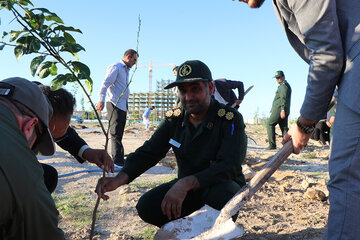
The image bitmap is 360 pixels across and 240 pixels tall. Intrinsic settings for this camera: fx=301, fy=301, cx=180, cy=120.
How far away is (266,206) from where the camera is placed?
325 centimetres

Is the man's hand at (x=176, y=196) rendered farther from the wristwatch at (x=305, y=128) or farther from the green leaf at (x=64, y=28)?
the green leaf at (x=64, y=28)

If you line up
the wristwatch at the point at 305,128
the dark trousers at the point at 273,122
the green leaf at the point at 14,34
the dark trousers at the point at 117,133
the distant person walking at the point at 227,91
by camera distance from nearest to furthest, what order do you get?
the green leaf at the point at 14,34 → the wristwatch at the point at 305,128 → the dark trousers at the point at 117,133 → the distant person walking at the point at 227,91 → the dark trousers at the point at 273,122

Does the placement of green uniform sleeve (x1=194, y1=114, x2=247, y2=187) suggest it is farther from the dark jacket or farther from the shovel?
the dark jacket

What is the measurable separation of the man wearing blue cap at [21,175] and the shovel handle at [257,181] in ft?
3.80

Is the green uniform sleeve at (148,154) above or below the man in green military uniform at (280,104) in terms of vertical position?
above

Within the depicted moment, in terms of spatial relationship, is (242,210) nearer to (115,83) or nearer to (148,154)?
(148,154)

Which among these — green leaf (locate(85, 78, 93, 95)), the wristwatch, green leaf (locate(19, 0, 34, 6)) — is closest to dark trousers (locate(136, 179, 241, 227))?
the wristwatch

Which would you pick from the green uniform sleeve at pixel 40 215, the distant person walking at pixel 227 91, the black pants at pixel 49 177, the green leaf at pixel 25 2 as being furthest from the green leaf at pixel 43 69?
the distant person walking at pixel 227 91

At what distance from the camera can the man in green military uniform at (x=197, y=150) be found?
220 cm

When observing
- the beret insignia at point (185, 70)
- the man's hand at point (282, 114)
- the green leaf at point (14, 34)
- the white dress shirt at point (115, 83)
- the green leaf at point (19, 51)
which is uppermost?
the green leaf at point (14, 34)

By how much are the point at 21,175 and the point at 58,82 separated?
705 millimetres

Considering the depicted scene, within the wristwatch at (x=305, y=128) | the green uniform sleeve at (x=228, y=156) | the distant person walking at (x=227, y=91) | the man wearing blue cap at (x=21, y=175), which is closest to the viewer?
the man wearing blue cap at (x=21, y=175)

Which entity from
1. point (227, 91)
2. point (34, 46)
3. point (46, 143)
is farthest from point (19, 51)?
point (227, 91)

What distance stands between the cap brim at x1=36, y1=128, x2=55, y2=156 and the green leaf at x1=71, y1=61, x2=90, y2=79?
381mm
